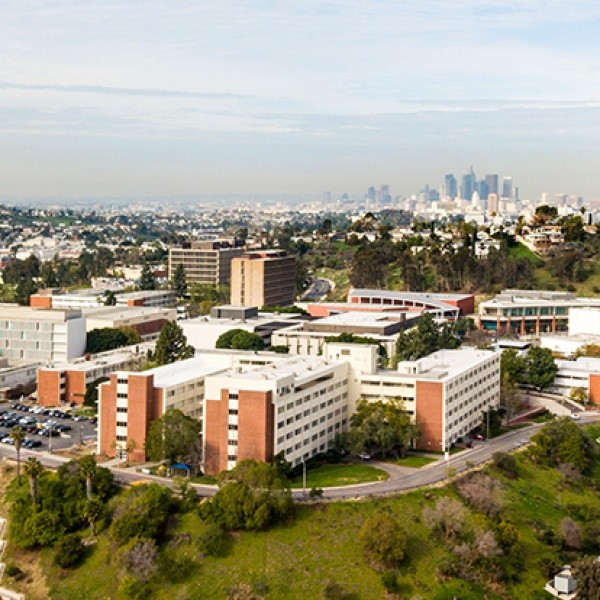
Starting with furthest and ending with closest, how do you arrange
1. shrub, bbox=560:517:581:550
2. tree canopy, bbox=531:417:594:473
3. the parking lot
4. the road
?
the road < the parking lot < tree canopy, bbox=531:417:594:473 < shrub, bbox=560:517:581:550

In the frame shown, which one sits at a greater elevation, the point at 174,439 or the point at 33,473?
the point at 174,439

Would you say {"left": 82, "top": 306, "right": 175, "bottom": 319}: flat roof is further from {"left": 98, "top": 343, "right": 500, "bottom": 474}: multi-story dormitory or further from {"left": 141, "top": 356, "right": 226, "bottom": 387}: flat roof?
{"left": 98, "top": 343, "right": 500, "bottom": 474}: multi-story dormitory

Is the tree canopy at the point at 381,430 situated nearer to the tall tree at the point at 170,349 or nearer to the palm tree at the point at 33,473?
the palm tree at the point at 33,473

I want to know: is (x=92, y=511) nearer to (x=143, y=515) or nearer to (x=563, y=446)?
(x=143, y=515)

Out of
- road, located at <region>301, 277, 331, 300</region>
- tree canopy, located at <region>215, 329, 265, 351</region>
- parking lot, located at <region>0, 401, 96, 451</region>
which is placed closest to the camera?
parking lot, located at <region>0, 401, 96, 451</region>

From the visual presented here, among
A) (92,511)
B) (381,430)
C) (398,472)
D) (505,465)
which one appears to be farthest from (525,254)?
(92,511)

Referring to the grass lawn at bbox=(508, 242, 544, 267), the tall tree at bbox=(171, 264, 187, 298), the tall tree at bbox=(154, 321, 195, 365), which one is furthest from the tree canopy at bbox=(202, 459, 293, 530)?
the tall tree at bbox=(171, 264, 187, 298)

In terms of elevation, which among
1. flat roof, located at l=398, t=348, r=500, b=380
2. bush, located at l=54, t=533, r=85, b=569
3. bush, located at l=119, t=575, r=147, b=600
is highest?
flat roof, located at l=398, t=348, r=500, b=380

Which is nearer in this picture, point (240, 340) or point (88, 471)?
point (88, 471)
